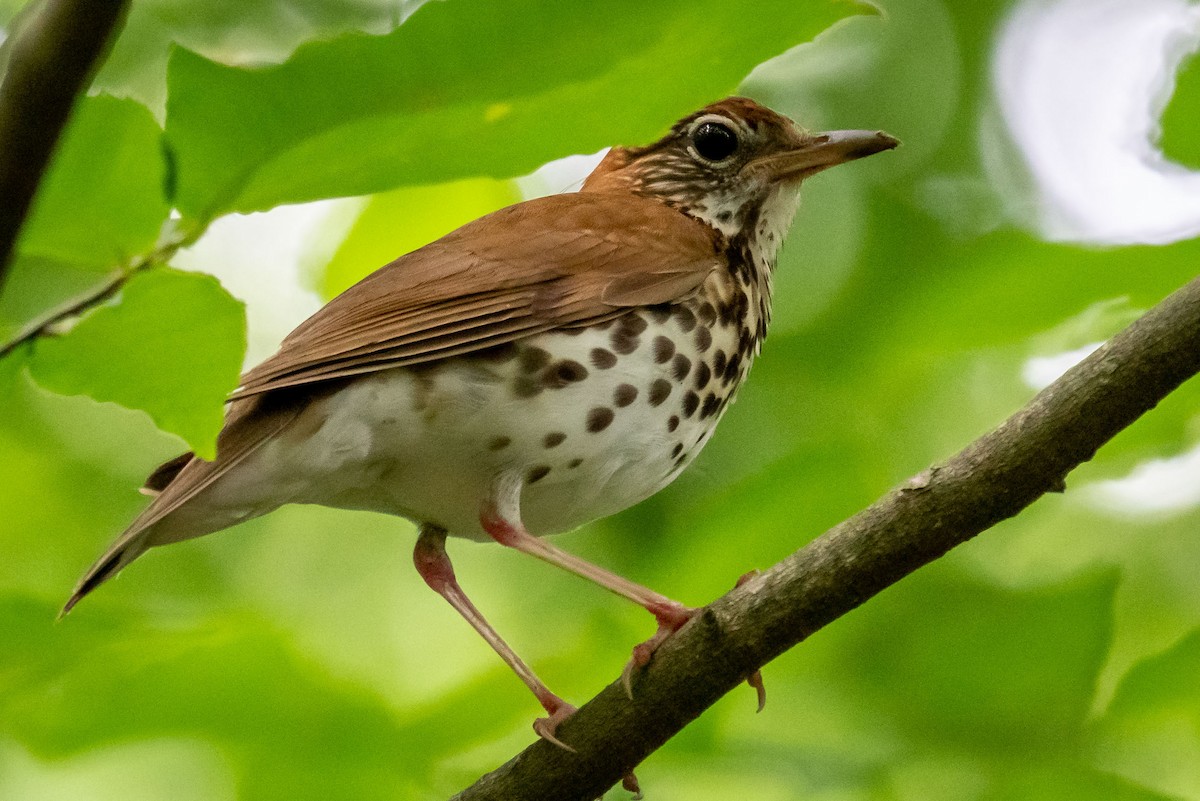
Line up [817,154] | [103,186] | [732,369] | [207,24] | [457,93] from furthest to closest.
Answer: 1. [207,24]
2. [817,154]
3. [732,369]
4. [103,186]
5. [457,93]

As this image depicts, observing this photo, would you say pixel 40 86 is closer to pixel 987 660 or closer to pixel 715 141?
pixel 987 660

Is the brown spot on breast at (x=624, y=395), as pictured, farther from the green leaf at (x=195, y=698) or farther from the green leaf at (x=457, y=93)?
the green leaf at (x=457, y=93)

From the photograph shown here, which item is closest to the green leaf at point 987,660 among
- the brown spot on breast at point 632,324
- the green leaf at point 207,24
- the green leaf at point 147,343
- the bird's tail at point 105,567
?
the brown spot on breast at point 632,324

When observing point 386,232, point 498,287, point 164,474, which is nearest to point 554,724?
point 498,287

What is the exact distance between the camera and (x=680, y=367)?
402cm

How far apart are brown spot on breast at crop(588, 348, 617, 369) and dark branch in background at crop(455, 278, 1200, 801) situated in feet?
3.35

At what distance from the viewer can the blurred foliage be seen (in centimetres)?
157

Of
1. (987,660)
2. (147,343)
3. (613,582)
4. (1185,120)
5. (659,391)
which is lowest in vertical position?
(987,660)

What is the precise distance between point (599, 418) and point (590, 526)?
1.36 metres

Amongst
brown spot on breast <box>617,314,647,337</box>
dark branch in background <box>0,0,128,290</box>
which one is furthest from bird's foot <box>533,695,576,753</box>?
dark branch in background <box>0,0,128,290</box>

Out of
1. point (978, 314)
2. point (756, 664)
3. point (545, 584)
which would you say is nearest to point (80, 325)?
point (756, 664)

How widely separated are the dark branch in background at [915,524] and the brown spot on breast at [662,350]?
109cm

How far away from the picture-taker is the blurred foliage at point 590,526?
5.16 ft

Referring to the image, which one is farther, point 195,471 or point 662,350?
point 662,350
